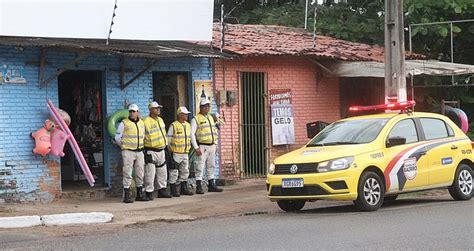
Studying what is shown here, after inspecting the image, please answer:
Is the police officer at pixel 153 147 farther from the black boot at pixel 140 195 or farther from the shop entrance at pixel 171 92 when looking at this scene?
the shop entrance at pixel 171 92

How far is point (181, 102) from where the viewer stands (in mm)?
16047

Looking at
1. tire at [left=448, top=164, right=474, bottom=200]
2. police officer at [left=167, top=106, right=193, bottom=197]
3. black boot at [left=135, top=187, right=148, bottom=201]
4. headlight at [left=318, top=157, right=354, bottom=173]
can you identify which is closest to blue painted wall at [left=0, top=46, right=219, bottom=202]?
black boot at [left=135, top=187, right=148, bottom=201]

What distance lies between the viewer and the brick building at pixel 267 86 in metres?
16.5

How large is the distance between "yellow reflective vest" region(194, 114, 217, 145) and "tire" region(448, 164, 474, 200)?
15.7 ft

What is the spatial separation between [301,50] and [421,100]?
4.92 m

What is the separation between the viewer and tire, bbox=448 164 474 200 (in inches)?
511

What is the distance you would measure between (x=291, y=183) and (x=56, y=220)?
3536 millimetres

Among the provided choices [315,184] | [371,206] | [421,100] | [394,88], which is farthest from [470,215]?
[421,100]

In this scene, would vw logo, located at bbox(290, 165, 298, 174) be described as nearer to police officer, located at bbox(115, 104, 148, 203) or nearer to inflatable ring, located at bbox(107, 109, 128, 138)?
police officer, located at bbox(115, 104, 148, 203)

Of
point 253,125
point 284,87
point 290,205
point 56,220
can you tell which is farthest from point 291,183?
point 284,87

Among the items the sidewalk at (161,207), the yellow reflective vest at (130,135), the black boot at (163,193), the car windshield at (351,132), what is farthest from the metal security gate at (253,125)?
the car windshield at (351,132)

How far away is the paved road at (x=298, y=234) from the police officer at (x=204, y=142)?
10.5 ft

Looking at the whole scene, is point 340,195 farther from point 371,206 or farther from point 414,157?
point 414,157

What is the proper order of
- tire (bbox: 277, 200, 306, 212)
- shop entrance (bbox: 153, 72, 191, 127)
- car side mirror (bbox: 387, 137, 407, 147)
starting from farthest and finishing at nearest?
1. shop entrance (bbox: 153, 72, 191, 127)
2. tire (bbox: 277, 200, 306, 212)
3. car side mirror (bbox: 387, 137, 407, 147)
